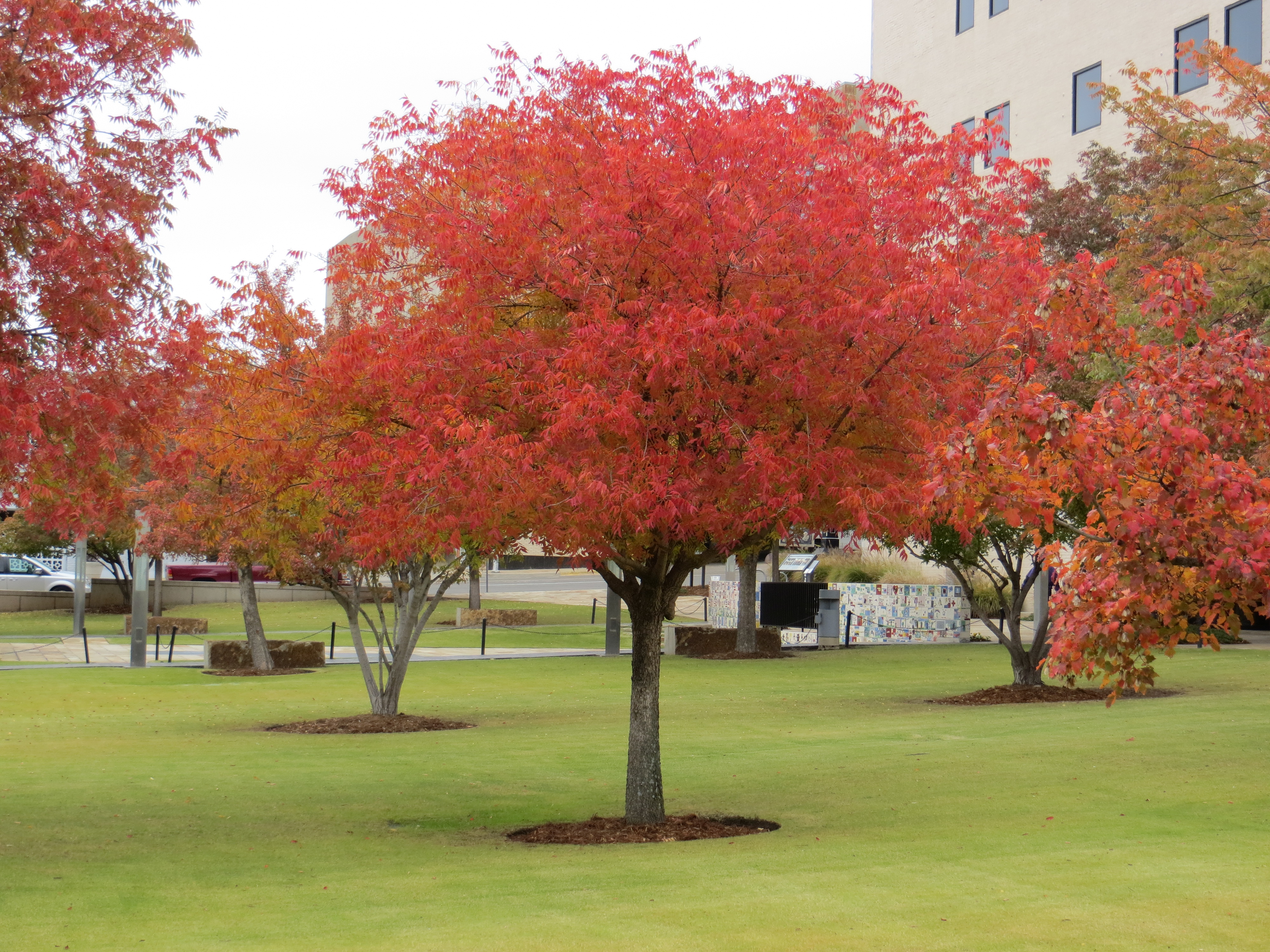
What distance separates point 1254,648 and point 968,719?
1462 cm

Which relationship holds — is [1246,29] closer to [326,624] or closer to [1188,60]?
[1188,60]

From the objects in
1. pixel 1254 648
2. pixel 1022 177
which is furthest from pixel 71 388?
pixel 1254 648

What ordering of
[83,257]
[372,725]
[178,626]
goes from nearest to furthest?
[83,257] < [372,725] < [178,626]

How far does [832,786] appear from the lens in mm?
14070

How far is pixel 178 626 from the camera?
39.2 m

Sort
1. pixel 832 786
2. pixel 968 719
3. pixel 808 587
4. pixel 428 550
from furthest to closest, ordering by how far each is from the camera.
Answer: pixel 808 587 → pixel 968 719 → pixel 832 786 → pixel 428 550

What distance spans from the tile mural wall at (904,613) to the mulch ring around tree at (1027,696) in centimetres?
1431

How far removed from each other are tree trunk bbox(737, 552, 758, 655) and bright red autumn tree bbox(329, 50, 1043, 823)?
20908 millimetres

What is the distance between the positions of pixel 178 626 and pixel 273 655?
10904 millimetres

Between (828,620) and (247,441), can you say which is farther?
(828,620)

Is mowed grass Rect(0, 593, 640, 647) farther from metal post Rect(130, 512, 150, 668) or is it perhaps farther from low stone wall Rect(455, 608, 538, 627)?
metal post Rect(130, 512, 150, 668)

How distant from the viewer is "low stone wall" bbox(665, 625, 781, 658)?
110 feet

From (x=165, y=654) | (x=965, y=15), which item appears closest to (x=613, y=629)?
(x=165, y=654)

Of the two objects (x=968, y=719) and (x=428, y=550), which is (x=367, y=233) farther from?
(x=968, y=719)
